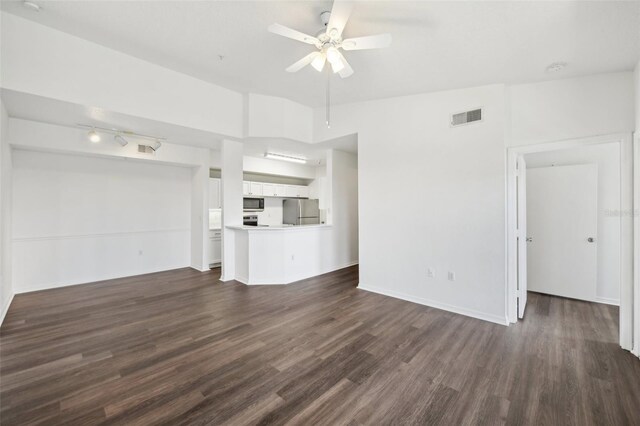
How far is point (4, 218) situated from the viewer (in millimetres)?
3410

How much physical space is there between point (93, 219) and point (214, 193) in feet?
7.40

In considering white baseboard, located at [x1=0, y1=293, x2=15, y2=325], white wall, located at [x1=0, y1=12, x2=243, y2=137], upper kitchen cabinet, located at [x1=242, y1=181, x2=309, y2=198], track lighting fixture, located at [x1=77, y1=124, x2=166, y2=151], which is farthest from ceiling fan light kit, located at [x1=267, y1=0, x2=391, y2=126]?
Result: white baseboard, located at [x1=0, y1=293, x2=15, y2=325]

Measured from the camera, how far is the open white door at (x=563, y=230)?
3.75 meters

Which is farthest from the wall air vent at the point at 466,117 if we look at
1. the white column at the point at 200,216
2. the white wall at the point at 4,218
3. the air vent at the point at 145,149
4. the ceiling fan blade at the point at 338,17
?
the white wall at the point at 4,218

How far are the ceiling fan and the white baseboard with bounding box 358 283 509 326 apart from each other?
3180 millimetres

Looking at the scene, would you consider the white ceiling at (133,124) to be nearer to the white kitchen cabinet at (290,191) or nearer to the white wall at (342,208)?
the white wall at (342,208)

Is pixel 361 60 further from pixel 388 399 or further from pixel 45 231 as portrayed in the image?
pixel 45 231

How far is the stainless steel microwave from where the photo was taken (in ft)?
22.0

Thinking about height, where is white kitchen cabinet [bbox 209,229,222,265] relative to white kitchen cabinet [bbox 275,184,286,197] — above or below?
below

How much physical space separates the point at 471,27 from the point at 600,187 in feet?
11.0

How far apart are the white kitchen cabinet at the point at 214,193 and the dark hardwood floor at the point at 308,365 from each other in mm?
2788

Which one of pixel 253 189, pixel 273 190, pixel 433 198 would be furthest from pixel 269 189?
pixel 433 198

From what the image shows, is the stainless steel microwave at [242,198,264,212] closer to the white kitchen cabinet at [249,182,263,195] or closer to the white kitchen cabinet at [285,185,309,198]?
the white kitchen cabinet at [249,182,263,195]

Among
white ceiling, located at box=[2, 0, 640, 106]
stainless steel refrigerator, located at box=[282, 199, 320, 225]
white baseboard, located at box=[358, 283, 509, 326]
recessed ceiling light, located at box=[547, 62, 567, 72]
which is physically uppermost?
white ceiling, located at box=[2, 0, 640, 106]
